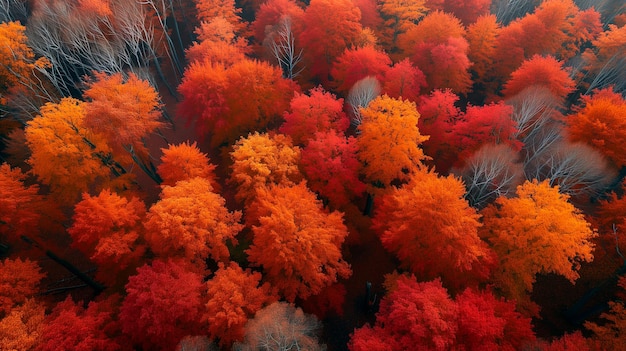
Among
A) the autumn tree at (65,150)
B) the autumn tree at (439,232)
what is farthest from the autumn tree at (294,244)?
the autumn tree at (65,150)

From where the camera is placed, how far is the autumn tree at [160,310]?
50.9 ft

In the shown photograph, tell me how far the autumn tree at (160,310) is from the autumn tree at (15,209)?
33.0 ft

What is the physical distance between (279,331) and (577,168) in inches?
872

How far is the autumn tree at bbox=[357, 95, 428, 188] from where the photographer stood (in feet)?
70.6

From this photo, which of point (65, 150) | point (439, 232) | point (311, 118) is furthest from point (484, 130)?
point (65, 150)

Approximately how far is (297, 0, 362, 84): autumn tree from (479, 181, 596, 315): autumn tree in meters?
21.8

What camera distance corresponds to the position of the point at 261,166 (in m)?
21.3

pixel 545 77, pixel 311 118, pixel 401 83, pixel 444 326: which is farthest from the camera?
pixel 401 83

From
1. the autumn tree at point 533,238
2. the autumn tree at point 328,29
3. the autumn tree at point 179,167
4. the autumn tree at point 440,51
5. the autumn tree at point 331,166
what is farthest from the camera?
the autumn tree at point 328,29

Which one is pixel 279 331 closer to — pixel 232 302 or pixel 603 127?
pixel 232 302

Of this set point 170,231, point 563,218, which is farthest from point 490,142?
point 170,231

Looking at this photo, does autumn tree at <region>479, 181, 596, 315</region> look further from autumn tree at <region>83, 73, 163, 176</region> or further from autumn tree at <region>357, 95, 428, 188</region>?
autumn tree at <region>83, 73, 163, 176</region>

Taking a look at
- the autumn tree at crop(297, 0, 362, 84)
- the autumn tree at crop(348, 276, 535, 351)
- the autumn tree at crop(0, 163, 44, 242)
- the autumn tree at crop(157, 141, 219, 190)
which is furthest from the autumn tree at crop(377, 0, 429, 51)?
the autumn tree at crop(0, 163, 44, 242)

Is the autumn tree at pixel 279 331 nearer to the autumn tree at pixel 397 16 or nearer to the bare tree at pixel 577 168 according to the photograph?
the bare tree at pixel 577 168
